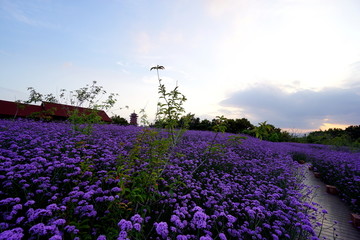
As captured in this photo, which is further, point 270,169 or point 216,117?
point 270,169

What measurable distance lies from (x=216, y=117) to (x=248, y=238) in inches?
86.1

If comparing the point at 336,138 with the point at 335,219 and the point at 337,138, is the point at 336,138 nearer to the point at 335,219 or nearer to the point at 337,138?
the point at 337,138

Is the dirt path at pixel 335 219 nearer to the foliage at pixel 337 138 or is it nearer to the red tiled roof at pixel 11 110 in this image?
the foliage at pixel 337 138

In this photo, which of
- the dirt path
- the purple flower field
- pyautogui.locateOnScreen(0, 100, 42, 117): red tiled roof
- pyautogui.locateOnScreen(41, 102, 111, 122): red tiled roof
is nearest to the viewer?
the purple flower field

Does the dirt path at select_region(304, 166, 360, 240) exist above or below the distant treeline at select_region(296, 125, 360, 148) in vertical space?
below

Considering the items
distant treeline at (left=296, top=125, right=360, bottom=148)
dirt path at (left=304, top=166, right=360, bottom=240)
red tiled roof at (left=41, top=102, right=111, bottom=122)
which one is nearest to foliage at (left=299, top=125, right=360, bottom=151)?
distant treeline at (left=296, top=125, right=360, bottom=148)

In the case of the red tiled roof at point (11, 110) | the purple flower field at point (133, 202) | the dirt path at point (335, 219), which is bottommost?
the dirt path at point (335, 219)

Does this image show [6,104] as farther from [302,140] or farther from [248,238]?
[302,140]

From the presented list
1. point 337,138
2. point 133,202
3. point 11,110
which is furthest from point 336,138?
point 11,110

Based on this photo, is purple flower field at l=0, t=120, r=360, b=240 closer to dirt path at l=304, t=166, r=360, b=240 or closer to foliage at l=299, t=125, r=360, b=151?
dirt path at l=304, t=166, r=360, b=240

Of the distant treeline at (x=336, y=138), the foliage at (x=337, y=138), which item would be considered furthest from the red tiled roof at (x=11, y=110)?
the distant treeline at (x=336, y=138)

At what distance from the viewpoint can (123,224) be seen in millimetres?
1741

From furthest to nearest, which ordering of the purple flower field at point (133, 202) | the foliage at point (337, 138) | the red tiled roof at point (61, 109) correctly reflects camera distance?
the foliage at point (337, 138)
the red tiled roof at point (61, 109)
the purple flower field at point (133, 202)

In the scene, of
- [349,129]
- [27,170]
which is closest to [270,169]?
[27,170]
